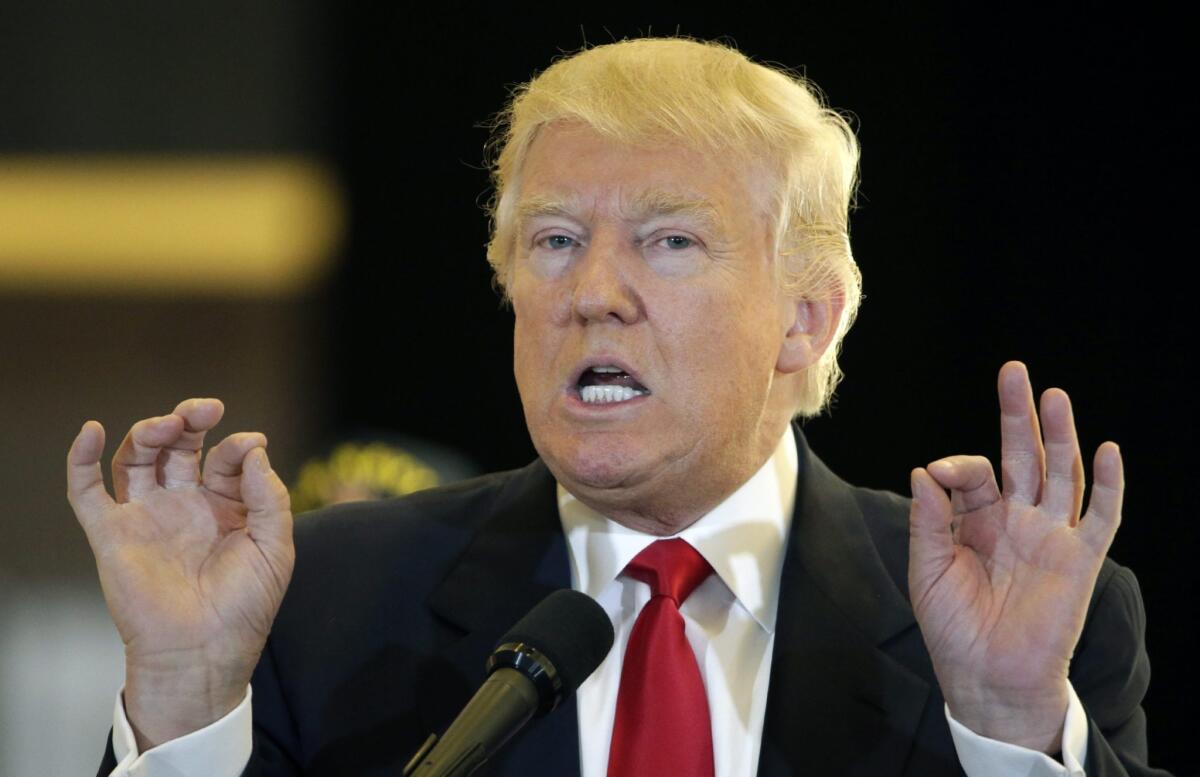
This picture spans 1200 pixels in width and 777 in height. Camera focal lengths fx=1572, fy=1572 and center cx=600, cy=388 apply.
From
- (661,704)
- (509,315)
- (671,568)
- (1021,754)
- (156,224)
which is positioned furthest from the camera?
(156,224)

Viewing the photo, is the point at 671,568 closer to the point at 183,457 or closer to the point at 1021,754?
the point at 1021,754

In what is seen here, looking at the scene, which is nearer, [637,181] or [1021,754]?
[1021,754]

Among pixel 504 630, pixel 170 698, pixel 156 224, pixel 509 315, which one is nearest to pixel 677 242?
pixel 504 630

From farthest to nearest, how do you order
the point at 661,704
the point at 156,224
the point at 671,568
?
the point at 156,224 < the point at 671,568 < the point at 661,704

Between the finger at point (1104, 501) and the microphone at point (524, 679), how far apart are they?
1.62 feet

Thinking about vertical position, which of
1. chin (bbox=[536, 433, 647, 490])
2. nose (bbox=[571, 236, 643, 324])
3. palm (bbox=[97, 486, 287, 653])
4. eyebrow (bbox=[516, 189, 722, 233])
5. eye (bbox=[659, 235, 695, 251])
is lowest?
palm (bbox=[97, 486, 287, 653])

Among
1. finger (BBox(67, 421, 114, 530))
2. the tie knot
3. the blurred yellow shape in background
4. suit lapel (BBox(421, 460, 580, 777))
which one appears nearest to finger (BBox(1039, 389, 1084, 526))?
the tie knot

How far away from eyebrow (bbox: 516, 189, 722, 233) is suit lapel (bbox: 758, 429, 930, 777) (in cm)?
39

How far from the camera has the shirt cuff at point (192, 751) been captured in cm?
154

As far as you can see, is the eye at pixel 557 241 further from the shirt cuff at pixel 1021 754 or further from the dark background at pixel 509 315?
the dark background at pixel 509 315

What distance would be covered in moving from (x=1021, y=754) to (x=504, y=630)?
1.92 feet

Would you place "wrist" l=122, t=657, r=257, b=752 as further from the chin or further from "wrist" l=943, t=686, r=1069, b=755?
"wrist" l=943, t=686, r=1069, b=755

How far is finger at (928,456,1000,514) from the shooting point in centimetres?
157

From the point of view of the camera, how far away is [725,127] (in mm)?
1867
